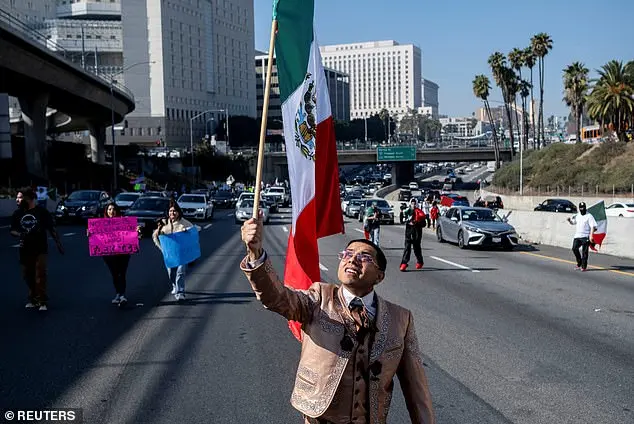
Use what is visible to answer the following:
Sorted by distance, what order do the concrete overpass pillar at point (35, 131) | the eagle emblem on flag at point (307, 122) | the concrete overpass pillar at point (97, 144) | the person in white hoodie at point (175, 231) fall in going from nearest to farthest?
1. the eagle emblem on flag at point (307, 122)
2. the person in white hoodie at point (175, 231)
3. the concrete overpass pillar at point (35, 131)
4. the concrete overpass pillar at point (97, 144)

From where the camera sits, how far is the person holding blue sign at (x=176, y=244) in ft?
42.0

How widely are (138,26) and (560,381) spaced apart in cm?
12797

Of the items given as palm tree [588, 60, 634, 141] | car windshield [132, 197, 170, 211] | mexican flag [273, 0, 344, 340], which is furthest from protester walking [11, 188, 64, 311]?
palm tree [588, 60, 634, 141]

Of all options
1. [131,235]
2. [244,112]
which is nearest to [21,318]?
[131,235]

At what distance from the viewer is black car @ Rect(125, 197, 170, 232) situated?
29594 millimetres

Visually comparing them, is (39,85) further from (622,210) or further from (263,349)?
(263,349)

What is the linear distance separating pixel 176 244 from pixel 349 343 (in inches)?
370

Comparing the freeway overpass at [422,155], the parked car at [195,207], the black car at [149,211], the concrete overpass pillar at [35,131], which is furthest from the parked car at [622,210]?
the freeway overpass at [422,155]

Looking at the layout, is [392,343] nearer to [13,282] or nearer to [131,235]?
[131,235]

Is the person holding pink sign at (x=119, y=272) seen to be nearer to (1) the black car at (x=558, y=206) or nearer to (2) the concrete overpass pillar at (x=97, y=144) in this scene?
(1) the black car at (x=558, y=206)

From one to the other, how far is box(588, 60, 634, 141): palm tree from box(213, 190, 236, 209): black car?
34564mm

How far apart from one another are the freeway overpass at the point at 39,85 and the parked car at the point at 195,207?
9.99m

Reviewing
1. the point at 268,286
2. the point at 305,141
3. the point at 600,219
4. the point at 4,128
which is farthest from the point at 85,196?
the point at 268,286

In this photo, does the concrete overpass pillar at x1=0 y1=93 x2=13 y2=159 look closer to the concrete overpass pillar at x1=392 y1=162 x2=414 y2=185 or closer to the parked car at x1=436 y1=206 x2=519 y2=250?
the parked car at x1=436 y1=206 x2=519 y2=250
